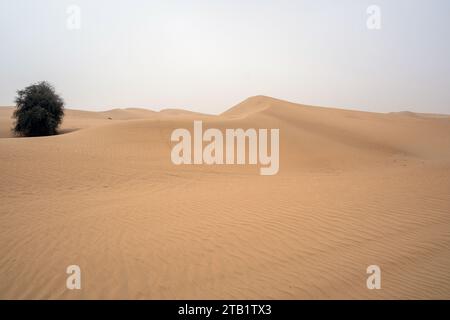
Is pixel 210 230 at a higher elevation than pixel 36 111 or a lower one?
lower

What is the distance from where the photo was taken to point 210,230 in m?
5.21

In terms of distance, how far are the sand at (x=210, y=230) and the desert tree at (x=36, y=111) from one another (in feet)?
42.2

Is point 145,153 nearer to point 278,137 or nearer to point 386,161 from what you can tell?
point 278,137

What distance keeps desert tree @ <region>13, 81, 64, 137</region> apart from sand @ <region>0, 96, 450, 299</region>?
12.9 metres

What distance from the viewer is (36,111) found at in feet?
70.2

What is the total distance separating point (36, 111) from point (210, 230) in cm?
2231

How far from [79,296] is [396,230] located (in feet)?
17.6

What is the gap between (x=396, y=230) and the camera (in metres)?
5.17

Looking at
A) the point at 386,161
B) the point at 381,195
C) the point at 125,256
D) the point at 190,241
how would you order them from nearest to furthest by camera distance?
the point at 125,256 < the point at 190,241 < the point at 381,195 < the point at 386,161

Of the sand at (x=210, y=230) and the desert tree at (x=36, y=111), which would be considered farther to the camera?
the desert tree at (x=36, y=111)

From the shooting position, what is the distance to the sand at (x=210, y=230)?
359 cm

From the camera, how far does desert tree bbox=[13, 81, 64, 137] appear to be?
21.5 m

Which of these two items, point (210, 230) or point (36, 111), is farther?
point (36, 111)
